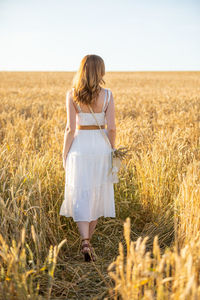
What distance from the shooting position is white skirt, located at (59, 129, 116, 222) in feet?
8.05

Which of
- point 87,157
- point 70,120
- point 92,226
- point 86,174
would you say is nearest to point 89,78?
point 70,120

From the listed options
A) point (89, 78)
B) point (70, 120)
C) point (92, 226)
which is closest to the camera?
point (89, 78)

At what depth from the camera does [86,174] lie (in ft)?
8.06

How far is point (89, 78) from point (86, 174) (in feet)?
2.51

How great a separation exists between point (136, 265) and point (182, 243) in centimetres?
96

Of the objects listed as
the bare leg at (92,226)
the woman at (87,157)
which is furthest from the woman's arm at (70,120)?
the bare leg at (92,226)

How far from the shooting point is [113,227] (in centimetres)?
293

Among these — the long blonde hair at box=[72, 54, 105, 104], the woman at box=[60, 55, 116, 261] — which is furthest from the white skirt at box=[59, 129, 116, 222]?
the long blonde hair at box=[72, 54, 105, 104]

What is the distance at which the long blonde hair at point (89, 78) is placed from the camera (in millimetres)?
2279

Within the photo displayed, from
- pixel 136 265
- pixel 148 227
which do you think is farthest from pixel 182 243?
pixel 136 265

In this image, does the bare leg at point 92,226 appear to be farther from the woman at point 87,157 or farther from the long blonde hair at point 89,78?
the long blonde hair at point 89,78

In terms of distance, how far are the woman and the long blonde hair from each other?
2 centimetres

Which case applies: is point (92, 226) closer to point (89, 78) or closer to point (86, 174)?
point (86, 174)

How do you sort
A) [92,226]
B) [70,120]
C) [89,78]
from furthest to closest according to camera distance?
[92,226] → [70,120] → [89,78]
